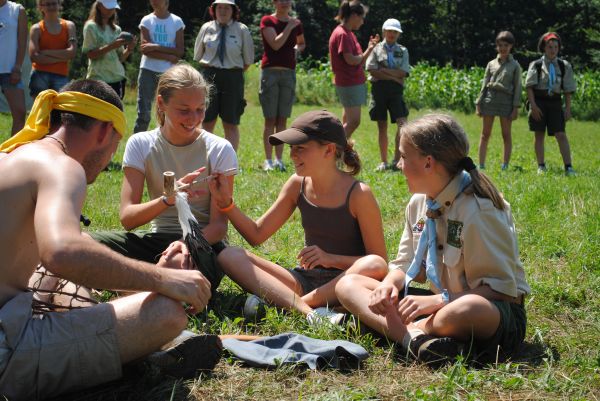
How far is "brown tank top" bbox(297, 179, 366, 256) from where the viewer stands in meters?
4.47

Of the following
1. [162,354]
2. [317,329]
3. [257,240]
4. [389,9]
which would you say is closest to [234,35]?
[257,240]

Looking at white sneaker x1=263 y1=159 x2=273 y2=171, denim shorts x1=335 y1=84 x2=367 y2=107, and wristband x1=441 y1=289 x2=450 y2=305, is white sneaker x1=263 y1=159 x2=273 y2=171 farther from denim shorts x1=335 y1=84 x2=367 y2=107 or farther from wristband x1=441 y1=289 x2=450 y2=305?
wristband x1=441 y1=289 x2=450 y2=305

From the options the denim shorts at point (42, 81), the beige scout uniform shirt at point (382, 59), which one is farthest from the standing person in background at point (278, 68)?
the denim shorts at point (42, 81)

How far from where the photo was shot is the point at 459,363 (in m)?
3.38

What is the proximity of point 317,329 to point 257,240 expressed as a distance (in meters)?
0.87

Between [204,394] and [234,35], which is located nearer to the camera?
[204,394]

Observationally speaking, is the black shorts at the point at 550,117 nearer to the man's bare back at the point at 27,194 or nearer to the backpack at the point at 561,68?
the backpack at the point at 561,68

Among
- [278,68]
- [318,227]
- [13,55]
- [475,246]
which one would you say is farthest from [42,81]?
[475,246]

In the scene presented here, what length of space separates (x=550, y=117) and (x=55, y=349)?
9079 millimetres

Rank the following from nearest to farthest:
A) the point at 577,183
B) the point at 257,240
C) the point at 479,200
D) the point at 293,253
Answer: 1. the point at 479,200
2. the point at 257,240
3. the point at 293,253
4. the point at 577,183

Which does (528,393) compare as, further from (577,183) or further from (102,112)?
(577,183)

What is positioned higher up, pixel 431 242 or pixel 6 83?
pixel 6 83

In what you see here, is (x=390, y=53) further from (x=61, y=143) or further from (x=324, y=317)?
(x=61, y=143)

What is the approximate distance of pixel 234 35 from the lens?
9.15 metres
